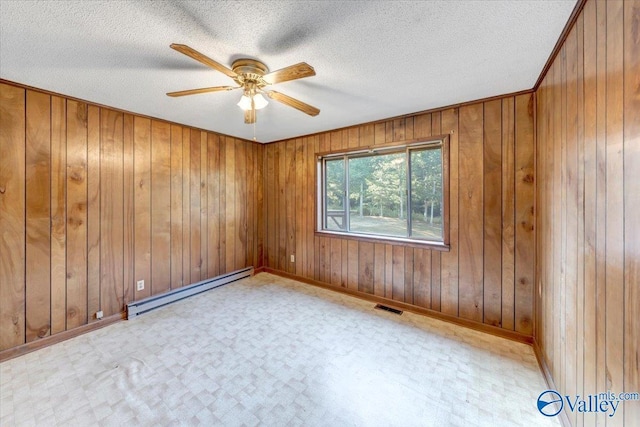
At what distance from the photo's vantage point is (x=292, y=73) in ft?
4.99

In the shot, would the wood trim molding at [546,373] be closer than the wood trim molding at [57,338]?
Yes

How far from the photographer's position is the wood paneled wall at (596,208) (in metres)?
0.86

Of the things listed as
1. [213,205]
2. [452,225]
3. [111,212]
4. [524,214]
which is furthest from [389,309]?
[111,212]

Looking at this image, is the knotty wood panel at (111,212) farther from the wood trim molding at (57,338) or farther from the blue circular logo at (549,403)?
Result: the blue circular logo at (549,403)

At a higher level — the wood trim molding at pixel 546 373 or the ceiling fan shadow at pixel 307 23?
the ceiling fan shadow at pixel 307 23

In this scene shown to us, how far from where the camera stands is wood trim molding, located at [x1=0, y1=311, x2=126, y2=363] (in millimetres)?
2061

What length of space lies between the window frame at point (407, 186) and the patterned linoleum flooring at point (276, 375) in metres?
0.85

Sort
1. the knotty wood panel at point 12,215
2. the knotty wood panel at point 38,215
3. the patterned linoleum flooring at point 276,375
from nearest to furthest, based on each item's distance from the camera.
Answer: the patterned linoleum flooring at point 276,375, the knotty wood panel at point 12,215, the knotty wood panel at point 38,215

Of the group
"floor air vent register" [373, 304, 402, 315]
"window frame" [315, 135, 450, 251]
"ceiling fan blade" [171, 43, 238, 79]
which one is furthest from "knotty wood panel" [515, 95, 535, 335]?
"ceiling fan blade" [171, 43, 238, 79]

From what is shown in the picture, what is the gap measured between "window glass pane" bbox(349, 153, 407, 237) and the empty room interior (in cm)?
3

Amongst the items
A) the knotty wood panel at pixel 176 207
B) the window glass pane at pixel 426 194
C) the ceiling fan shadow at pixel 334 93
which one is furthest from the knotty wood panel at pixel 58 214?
the window glass pane at pixel 426 194

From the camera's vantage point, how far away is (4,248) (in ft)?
6.77

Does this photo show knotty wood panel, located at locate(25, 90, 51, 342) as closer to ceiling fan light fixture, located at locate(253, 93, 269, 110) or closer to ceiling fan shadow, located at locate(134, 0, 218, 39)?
ceiling fan shadow, located at locate(134, 0, 218, 39)

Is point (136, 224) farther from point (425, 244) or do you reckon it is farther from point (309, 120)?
point (425, 244)
